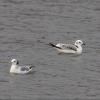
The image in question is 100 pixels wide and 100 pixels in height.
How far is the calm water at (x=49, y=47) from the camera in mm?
25616

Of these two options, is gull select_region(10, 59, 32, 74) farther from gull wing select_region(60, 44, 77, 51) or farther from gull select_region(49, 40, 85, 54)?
gull wing select_region(60, 44, 77, 51)

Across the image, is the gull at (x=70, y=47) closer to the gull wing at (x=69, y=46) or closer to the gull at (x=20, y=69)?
the gull wing at (x=69, y=46)

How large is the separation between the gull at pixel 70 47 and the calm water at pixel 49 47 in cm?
26

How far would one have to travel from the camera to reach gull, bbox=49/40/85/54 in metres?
31.2

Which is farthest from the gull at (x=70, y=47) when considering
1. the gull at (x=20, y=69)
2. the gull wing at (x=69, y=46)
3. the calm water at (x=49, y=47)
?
the gull at (x=20, y=69)

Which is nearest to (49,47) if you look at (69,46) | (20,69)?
(69,46)


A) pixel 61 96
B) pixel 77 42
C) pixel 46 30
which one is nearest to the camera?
pixel 61 96

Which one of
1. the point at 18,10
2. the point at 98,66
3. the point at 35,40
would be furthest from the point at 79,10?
the point at 98,66

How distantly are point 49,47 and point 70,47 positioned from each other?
2.83ft

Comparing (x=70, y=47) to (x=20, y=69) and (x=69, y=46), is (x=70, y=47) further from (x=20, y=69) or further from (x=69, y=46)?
(x=20, y=69)

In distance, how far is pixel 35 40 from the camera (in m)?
32.3

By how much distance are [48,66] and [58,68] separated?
391 millimetres

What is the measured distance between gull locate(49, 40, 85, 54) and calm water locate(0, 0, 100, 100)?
0.26m

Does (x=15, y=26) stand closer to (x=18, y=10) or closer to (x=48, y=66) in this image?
(x=18, y=10)
